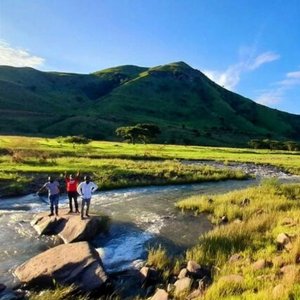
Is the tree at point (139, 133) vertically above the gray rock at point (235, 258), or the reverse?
the tree at point (139, 133)

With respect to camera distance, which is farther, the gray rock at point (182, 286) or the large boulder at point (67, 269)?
the large boulder at point (67, 269)

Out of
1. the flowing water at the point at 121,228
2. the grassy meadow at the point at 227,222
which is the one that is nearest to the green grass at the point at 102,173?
the grassy meadow at the point at 227,222

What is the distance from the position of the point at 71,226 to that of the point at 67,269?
7593mm

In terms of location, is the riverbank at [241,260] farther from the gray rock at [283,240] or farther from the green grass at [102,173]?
the green grass at [102,173]

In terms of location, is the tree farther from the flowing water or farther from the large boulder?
the large boulder

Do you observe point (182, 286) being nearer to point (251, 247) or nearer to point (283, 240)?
point (251, 247)

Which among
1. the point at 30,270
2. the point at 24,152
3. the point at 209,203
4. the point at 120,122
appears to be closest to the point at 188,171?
the point at 209,203

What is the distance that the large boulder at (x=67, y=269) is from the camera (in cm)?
1642

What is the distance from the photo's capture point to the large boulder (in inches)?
647

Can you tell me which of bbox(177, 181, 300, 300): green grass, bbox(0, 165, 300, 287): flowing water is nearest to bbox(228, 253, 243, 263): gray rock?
bbox(177, 181, 300, 300): green grass

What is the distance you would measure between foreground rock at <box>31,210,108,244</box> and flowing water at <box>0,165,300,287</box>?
1.72 feet

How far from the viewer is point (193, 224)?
2838 cm

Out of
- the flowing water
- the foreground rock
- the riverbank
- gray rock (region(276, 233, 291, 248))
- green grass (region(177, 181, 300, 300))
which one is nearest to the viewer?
green grass (region(177, 181, 300, 300))

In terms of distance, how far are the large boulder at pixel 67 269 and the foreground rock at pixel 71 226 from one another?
4.62 meters
